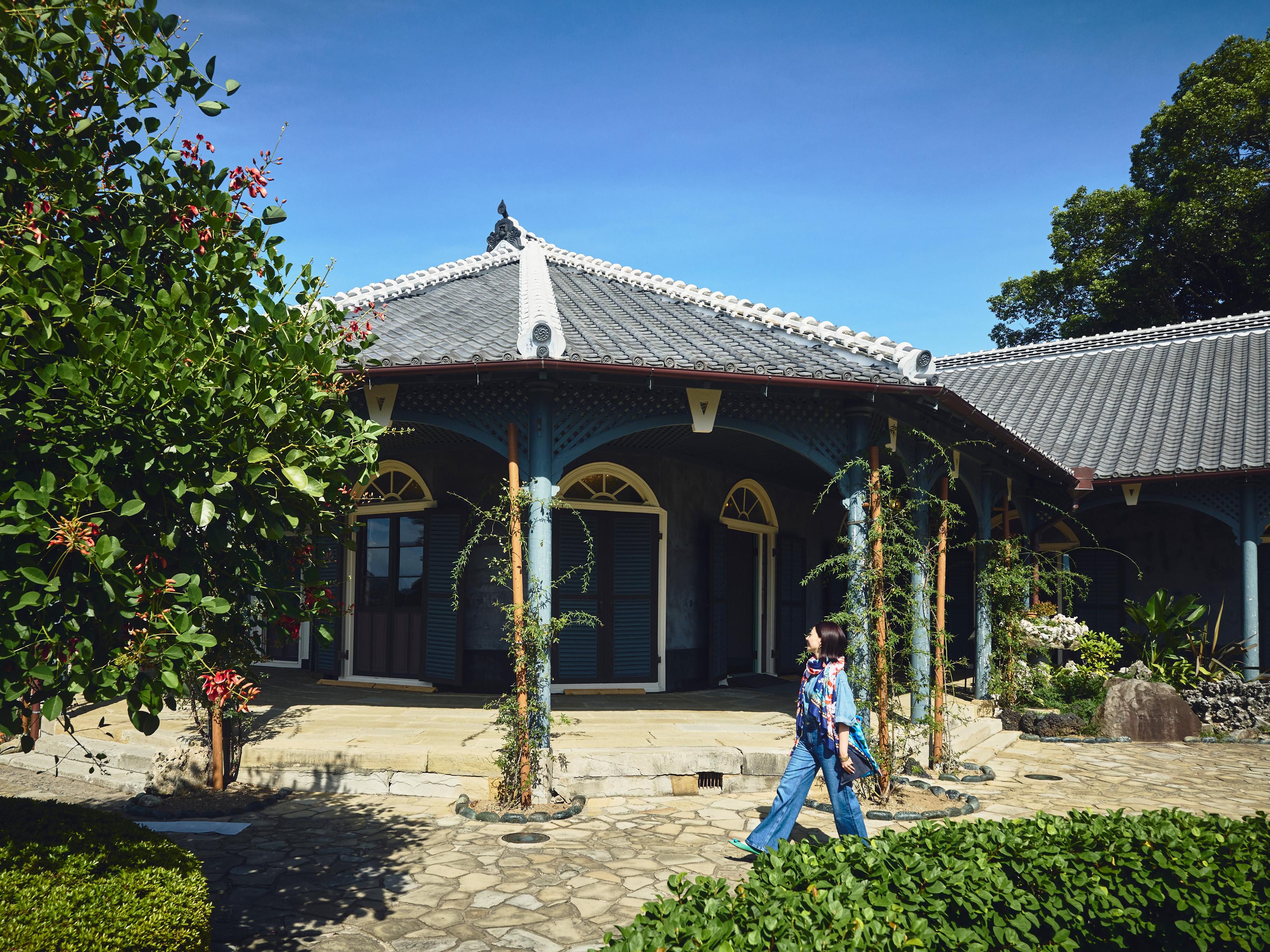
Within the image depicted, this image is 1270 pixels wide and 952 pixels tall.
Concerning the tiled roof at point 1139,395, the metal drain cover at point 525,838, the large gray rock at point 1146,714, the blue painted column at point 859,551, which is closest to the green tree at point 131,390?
the metal drain cover at point 525,838

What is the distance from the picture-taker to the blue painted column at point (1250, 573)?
1188cm

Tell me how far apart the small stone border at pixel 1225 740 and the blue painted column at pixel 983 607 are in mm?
2253

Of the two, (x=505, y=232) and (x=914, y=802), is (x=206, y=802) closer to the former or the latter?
(x=914, y=802)

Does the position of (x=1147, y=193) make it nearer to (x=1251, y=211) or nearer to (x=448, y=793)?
(x=1251, y=211)

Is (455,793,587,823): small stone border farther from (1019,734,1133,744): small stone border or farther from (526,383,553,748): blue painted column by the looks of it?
(1019,734,1133,744): small stone border

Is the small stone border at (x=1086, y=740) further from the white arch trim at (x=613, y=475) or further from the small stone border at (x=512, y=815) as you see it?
the small stone border at (x=512, y=815)

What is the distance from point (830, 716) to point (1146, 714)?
24.2ft

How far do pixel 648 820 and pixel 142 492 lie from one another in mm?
4433

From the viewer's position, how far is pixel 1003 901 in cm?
337

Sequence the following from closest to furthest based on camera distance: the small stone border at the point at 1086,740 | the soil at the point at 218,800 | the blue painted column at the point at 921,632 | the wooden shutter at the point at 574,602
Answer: the soil at the point at 218,800, the blue painted column at the point at 921,632, the wooden shutter at the point at 574,602, the small stone border at the point at 1086,740

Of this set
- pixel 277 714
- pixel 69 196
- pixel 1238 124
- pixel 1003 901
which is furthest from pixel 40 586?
pixel 1238 124

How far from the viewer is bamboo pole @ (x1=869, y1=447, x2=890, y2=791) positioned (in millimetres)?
6930

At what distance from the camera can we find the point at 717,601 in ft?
36.4

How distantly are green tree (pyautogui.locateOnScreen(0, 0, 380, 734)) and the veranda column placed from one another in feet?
29.5
